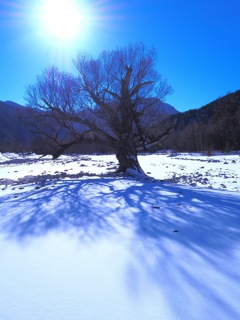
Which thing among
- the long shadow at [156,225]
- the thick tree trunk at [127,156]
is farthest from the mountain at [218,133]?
the long shadow at [156,225]

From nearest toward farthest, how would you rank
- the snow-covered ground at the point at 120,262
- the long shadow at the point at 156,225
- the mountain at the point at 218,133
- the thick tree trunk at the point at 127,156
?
1. the snow-covered ground at the point at 120,262
2. the long shadow at the point at 156,225
3. the thick tree trunk at the point at 127,156
4. the mountain at the point at 218,133

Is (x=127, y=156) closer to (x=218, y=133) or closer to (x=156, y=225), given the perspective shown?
(x=156, y=225)

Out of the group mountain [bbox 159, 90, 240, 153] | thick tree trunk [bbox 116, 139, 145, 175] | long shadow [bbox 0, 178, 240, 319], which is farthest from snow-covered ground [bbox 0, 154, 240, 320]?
mountain [bbox 159, 90, 240, 153]

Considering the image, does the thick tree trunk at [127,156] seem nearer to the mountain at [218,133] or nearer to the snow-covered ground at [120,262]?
the snow-covered ground at [120,262]

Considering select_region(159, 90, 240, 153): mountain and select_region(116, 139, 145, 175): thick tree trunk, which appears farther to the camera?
select_region(159, 90, 240, 153): mountain

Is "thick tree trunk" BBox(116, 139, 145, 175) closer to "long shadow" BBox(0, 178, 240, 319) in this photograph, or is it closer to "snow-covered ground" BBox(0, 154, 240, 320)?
"long shadow" BBox(0, 178, 240, 319)

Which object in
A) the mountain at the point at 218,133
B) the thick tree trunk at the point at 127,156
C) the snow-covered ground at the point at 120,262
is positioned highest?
the mountain at the point at 218,133

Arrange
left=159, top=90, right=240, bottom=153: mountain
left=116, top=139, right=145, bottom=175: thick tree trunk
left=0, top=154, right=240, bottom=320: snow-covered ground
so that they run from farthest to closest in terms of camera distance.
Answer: left=159, top=90, right=240, bottom=153: mountain, left=116, top=139, right=145, bottom=175: thick tree trunk, left=0, top=154, right=240, bottom=320: snow-covered ground

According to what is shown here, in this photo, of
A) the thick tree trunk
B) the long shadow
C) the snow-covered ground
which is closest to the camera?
the snow-covered ground

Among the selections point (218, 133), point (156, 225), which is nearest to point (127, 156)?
point (156, 225)

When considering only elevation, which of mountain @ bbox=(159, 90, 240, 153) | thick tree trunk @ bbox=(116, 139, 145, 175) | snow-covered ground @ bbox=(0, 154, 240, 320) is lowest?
snow-covered ground @ bbox=(0, 154, 240, 320)

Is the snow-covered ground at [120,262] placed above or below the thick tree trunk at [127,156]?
below

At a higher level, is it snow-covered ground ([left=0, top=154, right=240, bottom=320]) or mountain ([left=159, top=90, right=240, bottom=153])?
mountain ([left=159, top=90, right=240, bottom=153])

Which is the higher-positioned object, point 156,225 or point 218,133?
point 218,133
